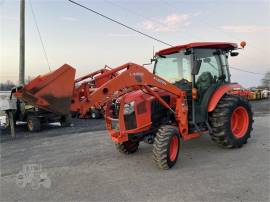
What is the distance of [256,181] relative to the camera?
4680 millimetres

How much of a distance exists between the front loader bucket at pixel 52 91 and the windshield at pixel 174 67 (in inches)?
111

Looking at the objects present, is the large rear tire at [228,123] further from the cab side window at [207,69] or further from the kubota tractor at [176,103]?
the cab side window at [207,69]

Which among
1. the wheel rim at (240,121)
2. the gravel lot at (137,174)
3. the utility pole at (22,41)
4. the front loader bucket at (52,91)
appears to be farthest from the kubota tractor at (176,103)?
the utility pole at (22,41)

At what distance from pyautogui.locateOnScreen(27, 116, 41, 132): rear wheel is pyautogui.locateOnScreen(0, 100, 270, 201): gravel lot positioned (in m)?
3.29

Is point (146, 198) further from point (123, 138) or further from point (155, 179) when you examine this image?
point (123, 138)

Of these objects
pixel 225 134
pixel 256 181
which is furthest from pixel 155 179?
pixel 225 134

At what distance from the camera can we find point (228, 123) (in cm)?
651

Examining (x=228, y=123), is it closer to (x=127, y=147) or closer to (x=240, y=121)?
(x=240, y=121)

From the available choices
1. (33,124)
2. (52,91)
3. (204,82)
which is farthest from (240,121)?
(33,124)

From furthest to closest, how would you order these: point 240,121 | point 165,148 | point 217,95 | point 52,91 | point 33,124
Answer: point 33,124 → point 240,121 → point 217,95 → point 165,148 → point 52,91

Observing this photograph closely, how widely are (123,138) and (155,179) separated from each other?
3.84 feet

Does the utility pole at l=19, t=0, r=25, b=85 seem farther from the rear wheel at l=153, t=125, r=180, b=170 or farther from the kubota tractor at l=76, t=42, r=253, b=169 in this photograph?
the rear wheel at l=153, t=125, r=180, b=170

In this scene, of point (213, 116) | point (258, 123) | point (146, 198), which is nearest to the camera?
point (146, 198)

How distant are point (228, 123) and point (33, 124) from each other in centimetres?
736
